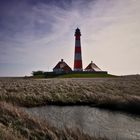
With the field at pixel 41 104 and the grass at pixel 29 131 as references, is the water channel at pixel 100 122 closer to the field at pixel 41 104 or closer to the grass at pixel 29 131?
the grass at pixel 29 131

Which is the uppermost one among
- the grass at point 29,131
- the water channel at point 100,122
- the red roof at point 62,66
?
the red roof at point 62,66

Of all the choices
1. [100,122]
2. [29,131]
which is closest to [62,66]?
[100,122]

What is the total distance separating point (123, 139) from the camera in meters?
10.4

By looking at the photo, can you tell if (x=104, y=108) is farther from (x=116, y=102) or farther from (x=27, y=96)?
(x=27, y=96)

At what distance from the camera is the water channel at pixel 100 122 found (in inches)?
435

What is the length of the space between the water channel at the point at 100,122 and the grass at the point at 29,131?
1111 mm

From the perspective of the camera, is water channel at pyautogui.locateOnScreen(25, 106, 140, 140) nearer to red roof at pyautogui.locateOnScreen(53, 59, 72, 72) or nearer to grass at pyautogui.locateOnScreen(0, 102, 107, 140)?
grass at pyautogui.locateOnScreen(0, 102, 107, 140)

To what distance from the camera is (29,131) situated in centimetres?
844

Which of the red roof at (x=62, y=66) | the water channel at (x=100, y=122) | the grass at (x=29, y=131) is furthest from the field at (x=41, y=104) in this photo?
the red roof at (x=62, y=66)

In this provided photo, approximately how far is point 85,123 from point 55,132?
477 centimetres

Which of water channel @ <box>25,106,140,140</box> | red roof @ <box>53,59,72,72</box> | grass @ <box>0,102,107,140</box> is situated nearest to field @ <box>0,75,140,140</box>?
grass @ <box>0,102,107,140</box>

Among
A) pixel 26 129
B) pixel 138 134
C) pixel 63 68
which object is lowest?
pixel 138 134

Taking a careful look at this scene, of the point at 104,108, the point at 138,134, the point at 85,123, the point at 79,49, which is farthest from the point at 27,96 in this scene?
the point at 79,49

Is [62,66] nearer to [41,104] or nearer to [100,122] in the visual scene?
[41,104]
